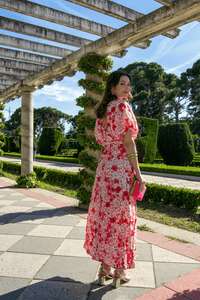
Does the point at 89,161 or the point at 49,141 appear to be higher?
the point at 49,141

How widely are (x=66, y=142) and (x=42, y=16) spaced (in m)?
41.7

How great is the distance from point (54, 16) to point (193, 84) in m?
30.2

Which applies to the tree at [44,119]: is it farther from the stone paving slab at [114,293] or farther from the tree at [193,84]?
the stone paving slab at [114,293]

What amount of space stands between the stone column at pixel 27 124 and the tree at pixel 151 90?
24.9m

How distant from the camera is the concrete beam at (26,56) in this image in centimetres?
520

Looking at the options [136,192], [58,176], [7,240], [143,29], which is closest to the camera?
[136,192]

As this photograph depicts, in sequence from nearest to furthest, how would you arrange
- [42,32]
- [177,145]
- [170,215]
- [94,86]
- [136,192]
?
[136,192], [42,32], [94,86], [170,215], [177,145]

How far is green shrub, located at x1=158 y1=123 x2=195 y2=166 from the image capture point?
44.8ft

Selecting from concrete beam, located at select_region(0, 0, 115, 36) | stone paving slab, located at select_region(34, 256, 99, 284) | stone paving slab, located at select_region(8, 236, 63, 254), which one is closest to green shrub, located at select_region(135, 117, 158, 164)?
concrete beam, located at select_region(0, 0, 115, 36)

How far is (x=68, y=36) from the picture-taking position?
Answer: 175 inches

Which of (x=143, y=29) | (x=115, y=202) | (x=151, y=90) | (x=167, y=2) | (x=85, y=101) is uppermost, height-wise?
(x=151, y=90)

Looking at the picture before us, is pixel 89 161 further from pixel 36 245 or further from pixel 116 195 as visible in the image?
pixel 116 195

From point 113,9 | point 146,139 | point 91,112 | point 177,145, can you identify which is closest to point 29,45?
point 91,112

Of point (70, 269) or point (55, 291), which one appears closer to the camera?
point (55, 291)
